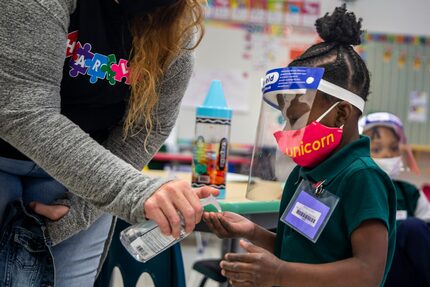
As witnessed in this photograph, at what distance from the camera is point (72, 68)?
3.39 feet

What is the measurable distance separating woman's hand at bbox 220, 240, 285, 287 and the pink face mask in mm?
263

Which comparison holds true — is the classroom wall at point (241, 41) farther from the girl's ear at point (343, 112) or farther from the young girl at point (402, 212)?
the girl's ear at point (343, 112)

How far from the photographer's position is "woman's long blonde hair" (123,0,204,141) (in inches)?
43.6

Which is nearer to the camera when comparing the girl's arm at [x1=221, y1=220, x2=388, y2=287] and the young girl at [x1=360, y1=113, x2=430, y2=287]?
the girl's arm at [x1=221, y1=220, x2=388, y2=287]

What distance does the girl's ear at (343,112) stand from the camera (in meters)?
1.09

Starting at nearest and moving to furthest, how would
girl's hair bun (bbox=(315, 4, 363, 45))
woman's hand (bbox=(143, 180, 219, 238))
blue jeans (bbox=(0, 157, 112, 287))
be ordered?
woman's hand (bbox=(143, 180, 219, 238))
blue jeans (bbox=(0, 157, 112, 287))
girl's hair bun (bbox=(315, 4, 363, 45))

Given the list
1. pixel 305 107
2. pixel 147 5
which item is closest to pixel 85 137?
pixel 147 5

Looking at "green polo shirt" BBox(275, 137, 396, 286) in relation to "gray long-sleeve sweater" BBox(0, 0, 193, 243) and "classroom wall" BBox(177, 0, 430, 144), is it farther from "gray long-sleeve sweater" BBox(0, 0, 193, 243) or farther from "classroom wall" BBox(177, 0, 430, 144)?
"classroom wall" BBox(177, 0, 430, 144)

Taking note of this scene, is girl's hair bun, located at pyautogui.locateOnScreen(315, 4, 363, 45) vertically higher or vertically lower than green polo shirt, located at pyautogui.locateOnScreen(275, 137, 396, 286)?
higher

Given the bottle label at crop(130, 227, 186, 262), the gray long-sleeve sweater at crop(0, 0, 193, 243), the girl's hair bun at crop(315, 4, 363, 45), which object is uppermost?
the girl's hair bun at crop(315, 4, 363, 45)

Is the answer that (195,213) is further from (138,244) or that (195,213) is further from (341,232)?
(341,232)

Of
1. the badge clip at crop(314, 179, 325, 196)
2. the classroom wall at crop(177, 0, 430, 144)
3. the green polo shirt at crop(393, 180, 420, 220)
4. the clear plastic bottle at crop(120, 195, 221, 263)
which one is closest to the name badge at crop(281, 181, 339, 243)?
the badge clip at crop(314, 179, 325, 196)

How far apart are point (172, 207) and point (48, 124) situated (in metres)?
0.24

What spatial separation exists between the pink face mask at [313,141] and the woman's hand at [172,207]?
1.36ft
